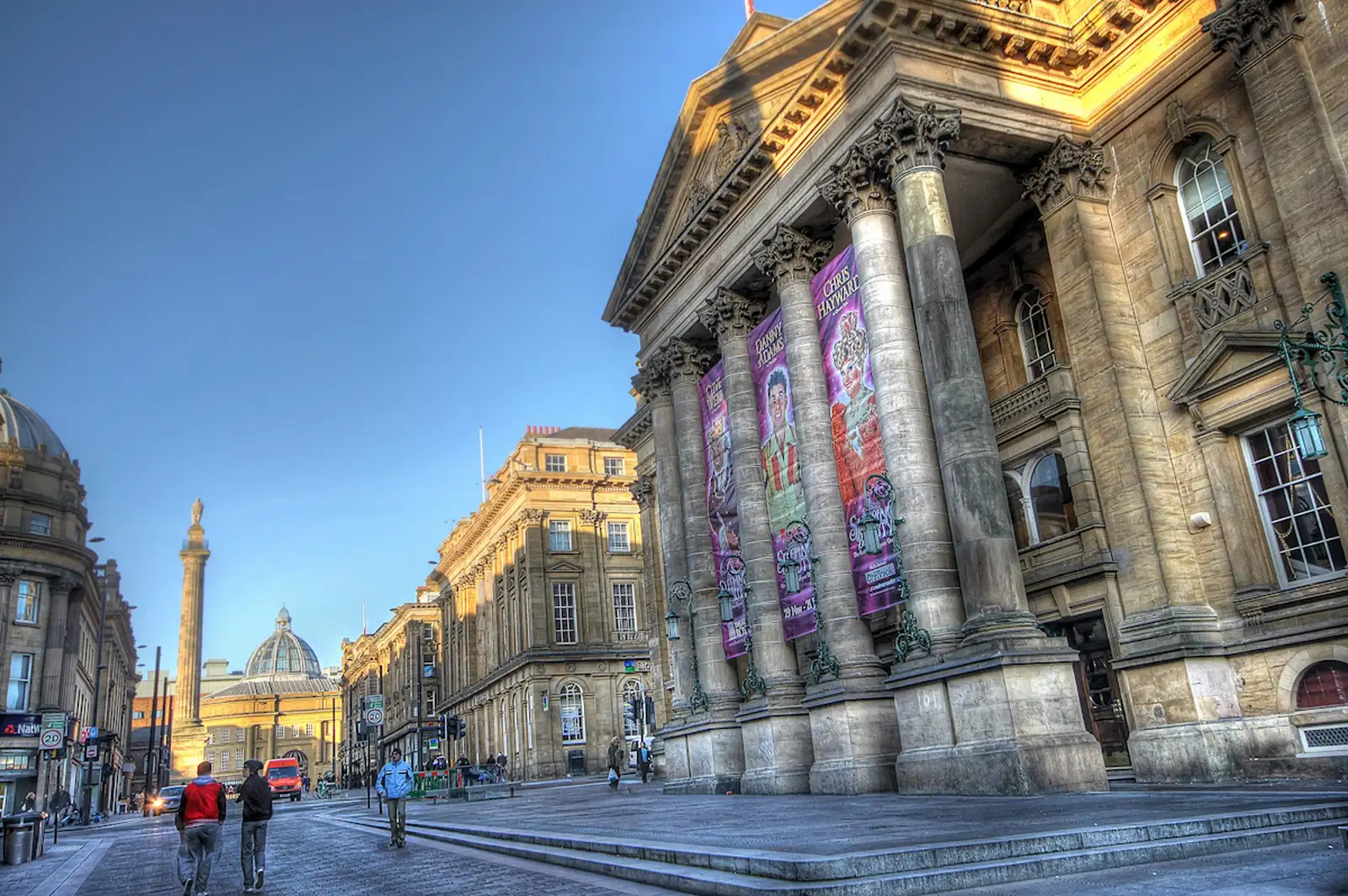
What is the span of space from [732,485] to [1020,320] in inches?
308

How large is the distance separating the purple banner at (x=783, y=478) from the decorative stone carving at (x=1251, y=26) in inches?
397

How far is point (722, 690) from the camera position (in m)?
25.3

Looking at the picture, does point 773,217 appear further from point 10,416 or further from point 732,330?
point 10,416

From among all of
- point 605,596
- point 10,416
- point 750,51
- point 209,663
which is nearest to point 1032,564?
point 750,51

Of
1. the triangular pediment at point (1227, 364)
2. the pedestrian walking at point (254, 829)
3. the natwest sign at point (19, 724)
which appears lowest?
the pedestrian walking at point (254, 829)

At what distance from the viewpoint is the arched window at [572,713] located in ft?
187

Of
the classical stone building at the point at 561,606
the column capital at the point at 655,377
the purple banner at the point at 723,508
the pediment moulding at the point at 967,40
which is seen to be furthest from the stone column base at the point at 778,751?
the classical stone building at the point at 561,606

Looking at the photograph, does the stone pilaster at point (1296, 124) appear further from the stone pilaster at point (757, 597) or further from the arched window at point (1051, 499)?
the stone pilaster at point (757, 597)

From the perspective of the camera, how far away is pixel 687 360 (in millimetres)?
27953

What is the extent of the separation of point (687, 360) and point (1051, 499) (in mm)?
10728

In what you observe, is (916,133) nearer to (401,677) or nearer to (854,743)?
(854,743)

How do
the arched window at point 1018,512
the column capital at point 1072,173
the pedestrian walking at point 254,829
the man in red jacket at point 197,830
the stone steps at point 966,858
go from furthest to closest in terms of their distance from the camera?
the arched window at point 1018,512 → the column capital at point 1072,173 → the pedestrian walking at point 254,829 → the man in red jacket at point 197,830 → the stone steps at point 966,858

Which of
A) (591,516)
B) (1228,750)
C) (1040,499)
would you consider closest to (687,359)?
(1040,499)

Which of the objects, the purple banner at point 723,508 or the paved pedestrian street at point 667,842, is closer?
the paved pedestrian street at point 667,842
